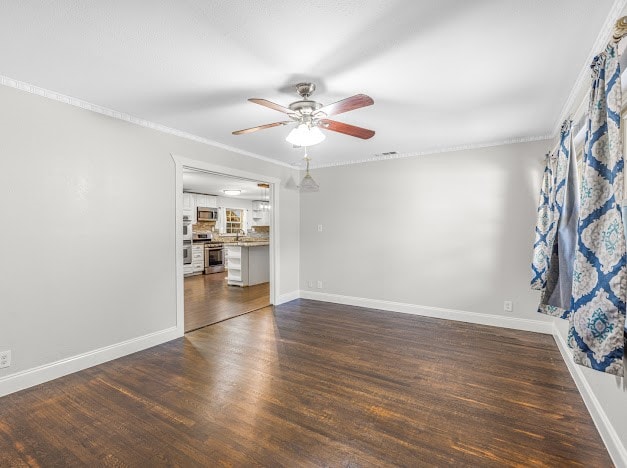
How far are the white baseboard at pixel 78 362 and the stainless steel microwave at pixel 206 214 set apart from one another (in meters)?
5.95

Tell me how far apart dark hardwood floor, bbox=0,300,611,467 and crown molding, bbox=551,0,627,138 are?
2.26 m

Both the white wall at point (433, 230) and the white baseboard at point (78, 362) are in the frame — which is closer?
the white baseboard at point (78, 362)

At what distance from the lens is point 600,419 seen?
195cm

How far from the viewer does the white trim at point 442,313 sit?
3800 mm

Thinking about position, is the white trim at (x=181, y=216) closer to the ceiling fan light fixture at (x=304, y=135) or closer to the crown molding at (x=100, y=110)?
the crown molding at (x=100, y=110)

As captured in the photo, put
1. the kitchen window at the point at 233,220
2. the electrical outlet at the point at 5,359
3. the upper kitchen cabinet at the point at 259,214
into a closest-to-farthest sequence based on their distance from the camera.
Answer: the electrical outlet at the point at 5,359, the kitchen window at the point at 233,220, the upper kitchen cabinet at the point at 259,214

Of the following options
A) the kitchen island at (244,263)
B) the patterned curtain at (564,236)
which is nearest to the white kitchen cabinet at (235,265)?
the kitchen island at (244,263)

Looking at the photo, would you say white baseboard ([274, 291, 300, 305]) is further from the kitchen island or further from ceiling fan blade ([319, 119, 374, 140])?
ceiling fan blade ([319, 119, 374, 140])

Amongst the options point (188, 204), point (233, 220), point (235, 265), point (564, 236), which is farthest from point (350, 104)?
point (233, 220)

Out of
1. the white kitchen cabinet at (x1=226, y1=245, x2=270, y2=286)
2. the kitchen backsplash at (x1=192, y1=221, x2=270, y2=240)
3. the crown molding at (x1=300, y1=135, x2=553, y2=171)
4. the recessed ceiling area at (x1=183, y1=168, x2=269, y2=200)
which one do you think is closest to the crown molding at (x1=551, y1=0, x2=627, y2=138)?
the crown molding at (x1=300, y1=135, x2=553, y2=171)

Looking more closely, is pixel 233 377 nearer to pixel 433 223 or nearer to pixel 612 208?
pixel 612 208

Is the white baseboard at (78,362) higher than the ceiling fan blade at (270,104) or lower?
lower

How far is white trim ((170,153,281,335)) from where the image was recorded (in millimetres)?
3578

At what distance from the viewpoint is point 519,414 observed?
2.15 meters
